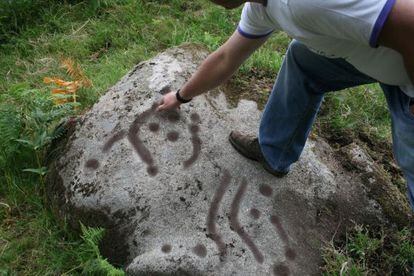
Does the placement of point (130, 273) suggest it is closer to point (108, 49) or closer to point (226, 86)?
point (226, 86)

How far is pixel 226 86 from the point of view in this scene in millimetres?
3475

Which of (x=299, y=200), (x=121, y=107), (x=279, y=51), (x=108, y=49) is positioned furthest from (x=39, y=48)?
(x=299, y=200)

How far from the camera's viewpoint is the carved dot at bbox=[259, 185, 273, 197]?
2.82 meters

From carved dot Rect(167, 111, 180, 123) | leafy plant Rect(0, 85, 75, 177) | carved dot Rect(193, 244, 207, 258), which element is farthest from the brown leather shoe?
leafy plant Rect(0, 85, 75, 177)

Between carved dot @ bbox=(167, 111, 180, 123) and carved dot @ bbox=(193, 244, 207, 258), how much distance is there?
79 cm

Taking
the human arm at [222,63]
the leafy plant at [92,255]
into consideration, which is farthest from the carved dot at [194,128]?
the leafy plant at [92,255]

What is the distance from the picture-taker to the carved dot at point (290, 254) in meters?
2.61

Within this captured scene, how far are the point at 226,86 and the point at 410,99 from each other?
157 cm

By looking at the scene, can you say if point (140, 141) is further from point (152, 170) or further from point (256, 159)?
point (256, 159)

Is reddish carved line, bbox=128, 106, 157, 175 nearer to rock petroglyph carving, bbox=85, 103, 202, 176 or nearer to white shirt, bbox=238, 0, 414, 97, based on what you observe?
Result: rock petroglyph carving, bbox=85, 103, 202, 176

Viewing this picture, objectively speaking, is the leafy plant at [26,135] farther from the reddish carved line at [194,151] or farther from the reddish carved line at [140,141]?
the reddish carved line at [194,151]

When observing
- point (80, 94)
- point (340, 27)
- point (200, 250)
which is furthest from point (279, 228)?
point (80, 94)

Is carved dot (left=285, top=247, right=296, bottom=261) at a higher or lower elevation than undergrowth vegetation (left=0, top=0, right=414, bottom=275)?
higher

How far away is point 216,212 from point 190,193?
0.17 metres
